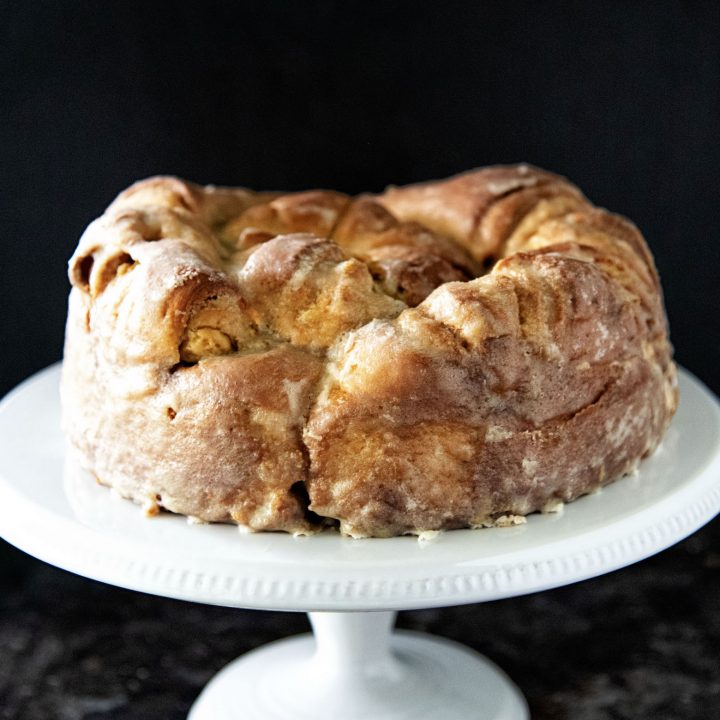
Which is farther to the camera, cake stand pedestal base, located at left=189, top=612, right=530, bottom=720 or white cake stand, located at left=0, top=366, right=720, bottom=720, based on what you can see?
cake stand pedestal base, located at left=189, top=612, right=530, bottom=720

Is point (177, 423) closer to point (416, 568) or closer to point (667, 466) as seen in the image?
point (416, 568)

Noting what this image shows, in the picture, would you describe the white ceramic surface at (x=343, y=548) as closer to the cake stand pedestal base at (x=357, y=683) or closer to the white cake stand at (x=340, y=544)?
the white cake stand at (x=340, y=544)

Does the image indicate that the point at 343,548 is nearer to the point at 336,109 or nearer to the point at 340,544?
the point at 340,544

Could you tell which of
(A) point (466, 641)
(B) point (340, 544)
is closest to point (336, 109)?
(A) point (466, 641)

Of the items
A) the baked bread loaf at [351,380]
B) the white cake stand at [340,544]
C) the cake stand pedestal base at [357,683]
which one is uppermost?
the baked bread loaf at [351,380]

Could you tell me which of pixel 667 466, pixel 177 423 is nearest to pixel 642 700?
pixel 667 466

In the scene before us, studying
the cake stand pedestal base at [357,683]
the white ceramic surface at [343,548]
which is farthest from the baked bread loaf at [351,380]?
the cake stand pedestal base at [357,683]

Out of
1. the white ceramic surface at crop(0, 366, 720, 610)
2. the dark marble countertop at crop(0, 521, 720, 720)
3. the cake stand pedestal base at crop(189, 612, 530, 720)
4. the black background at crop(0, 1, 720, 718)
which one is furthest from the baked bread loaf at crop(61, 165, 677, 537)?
the black background at crop(0, 1, 720, 718)

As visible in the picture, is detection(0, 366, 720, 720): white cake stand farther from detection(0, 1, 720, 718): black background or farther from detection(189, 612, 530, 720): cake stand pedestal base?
detection(0, 1, 720, 718): black background
